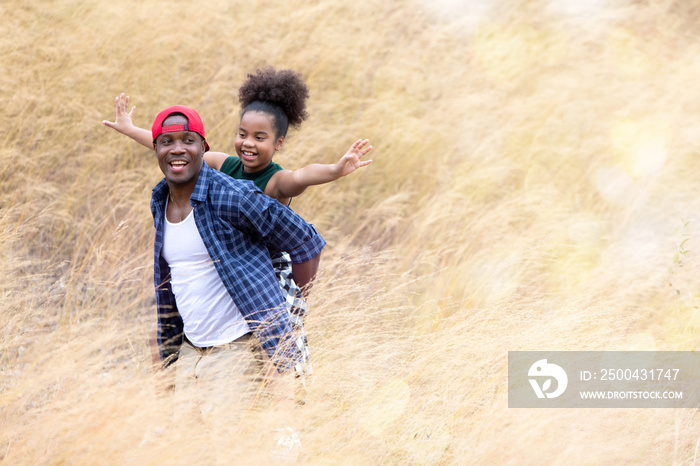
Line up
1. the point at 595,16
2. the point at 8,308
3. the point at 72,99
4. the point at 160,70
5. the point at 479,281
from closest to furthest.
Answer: the point at 8,308
the point at 479,281
the point at 72,99
the point at 160,70
the point at 595,16

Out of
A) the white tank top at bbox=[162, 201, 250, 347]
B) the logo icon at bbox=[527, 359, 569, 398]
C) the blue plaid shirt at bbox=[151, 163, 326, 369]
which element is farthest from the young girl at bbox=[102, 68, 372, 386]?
the logo icon at bbox=[527, 359, 569, 398]

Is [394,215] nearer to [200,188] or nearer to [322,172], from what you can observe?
[322,172]

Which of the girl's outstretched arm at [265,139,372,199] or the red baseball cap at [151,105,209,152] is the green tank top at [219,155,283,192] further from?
the red baseball cap at [151,105,209,152]

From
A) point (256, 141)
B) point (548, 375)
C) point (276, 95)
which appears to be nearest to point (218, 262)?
point (256, 141)

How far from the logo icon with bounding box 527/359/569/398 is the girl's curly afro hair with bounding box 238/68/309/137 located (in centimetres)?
157

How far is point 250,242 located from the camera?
2.35 meters

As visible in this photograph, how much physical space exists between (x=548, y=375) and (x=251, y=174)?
1.65 meters

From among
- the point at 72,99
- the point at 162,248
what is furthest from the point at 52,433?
the point at 72,99

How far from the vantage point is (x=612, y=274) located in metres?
4.20

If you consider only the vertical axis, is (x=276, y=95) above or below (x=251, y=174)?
above

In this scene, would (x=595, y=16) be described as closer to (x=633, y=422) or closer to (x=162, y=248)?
(x=633, y=422)

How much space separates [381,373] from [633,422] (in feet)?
3.58

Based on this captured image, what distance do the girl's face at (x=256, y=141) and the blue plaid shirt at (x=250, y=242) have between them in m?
0.38

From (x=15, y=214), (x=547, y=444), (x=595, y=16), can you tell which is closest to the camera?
(x=547, y=444)
